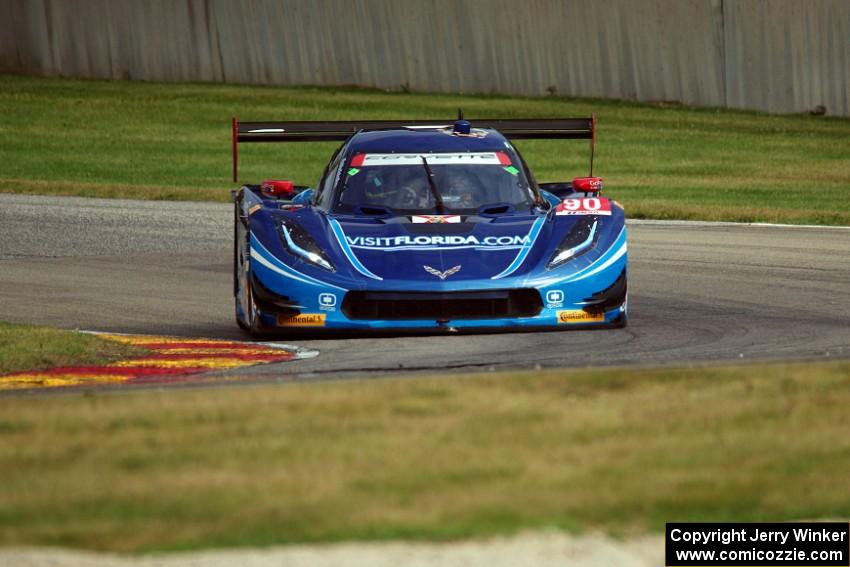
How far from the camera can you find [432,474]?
5.51 meters

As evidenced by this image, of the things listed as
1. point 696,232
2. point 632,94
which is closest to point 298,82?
point 632,94

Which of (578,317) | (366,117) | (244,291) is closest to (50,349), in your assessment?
(244,291)

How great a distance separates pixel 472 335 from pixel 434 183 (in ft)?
4.59

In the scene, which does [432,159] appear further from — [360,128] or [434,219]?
[360,128]

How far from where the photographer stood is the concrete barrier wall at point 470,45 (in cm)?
2977

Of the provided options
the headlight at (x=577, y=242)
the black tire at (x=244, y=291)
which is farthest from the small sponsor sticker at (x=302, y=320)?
the headlight at (x=577, y=242)

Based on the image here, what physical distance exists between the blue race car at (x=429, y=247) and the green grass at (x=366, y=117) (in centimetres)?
760

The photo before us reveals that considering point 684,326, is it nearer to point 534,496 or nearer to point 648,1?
point 534,496

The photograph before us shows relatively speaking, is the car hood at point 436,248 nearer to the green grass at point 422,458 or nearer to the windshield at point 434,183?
the windshield at point 434,183

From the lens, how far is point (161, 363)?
9203mm

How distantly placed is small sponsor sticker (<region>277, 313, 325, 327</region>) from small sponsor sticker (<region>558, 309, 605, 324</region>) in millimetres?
1367

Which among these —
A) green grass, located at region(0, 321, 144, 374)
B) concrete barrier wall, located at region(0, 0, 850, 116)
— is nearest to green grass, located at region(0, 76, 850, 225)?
concrete barrier wall, located at region(0, 0, 850, 116)

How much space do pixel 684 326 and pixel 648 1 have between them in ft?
70.3

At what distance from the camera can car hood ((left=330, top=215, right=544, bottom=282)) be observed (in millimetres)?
9406
